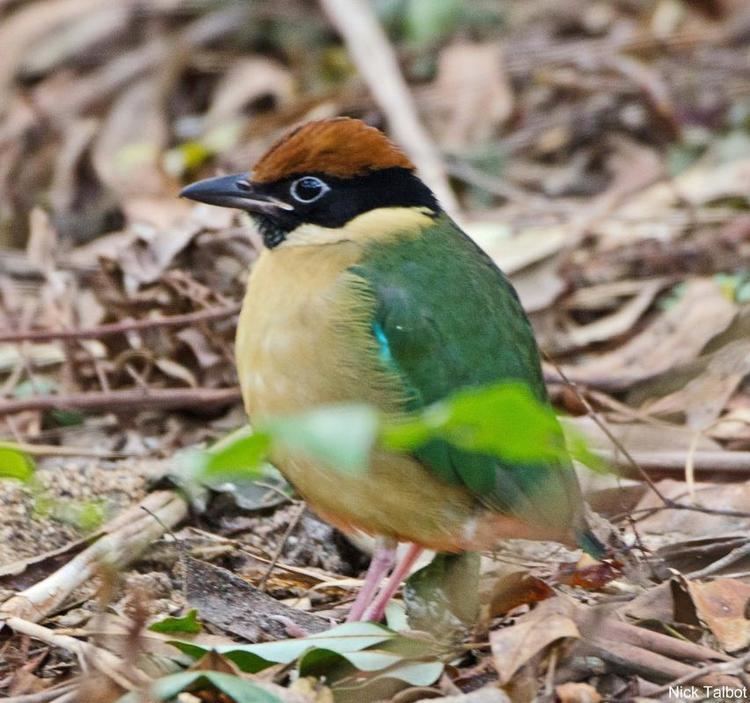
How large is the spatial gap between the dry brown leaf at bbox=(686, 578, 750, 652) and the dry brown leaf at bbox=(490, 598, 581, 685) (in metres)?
0.41

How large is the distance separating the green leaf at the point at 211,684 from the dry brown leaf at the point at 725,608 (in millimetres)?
1127

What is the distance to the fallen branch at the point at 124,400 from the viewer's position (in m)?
5.26

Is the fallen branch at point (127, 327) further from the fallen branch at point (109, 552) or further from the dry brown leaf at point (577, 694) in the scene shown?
the dry brown leaf at point (577, 694)

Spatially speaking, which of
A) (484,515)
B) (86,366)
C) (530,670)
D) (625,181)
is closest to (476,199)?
(625,181)

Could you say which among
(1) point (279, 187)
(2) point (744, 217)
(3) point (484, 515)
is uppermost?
(1) point (279, 187)

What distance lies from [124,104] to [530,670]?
5788 mm

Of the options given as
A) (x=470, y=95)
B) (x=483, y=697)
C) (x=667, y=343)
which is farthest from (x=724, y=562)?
(x=470, y=95)

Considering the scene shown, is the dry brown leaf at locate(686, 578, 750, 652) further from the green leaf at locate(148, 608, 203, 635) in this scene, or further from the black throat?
the black throat

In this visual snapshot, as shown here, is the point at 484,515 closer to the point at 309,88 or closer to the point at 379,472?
the point at 379,472

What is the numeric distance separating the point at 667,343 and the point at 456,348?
2157mm

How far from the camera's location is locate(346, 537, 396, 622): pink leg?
13.2 ft

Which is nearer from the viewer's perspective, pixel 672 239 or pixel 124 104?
pixel 672 239

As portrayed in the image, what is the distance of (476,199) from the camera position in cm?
777

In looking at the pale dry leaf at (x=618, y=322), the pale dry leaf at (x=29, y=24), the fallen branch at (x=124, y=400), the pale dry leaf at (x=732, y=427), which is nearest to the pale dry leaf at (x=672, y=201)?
the pale dry leaf at (x=618, y=322)
